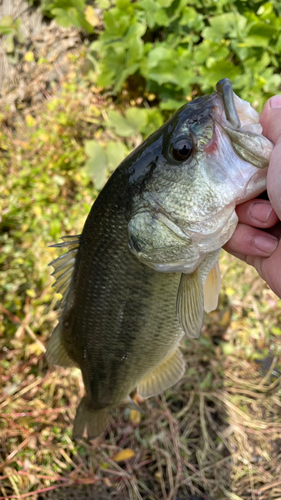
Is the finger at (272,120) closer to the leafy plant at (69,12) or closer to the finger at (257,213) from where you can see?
the finger at (257,213)

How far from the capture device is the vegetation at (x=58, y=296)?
2232 millimetres

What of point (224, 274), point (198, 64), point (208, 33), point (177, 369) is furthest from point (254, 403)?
point (208, 33)

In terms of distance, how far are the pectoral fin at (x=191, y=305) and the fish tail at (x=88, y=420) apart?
0.86m

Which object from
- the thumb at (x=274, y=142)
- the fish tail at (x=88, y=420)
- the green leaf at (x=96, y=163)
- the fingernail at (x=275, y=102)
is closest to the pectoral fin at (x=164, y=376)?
the fish tail at (x=88, y=420)

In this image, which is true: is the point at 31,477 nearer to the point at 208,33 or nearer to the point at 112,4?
the point at 208,33

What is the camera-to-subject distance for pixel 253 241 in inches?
47.2

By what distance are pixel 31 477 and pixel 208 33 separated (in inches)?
143

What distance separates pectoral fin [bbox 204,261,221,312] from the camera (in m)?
1.33

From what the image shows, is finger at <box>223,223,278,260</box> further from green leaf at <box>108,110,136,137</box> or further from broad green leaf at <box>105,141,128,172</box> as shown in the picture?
green leaf at <box>108,110,136,137</box>

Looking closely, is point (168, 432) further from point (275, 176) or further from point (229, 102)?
point (229, 102)

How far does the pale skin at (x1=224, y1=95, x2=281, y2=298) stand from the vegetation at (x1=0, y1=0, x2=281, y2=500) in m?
1.59

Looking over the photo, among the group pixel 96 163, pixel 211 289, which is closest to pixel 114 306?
pixel 211 289

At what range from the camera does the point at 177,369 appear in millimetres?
1670

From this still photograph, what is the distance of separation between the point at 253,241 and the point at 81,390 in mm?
1843
